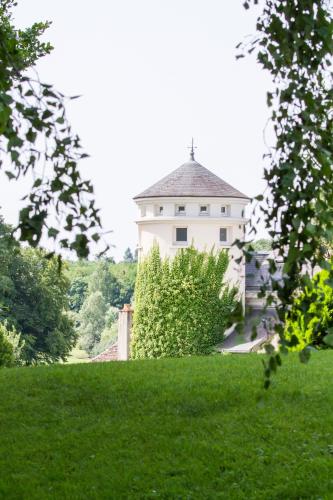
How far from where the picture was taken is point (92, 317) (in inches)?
3580

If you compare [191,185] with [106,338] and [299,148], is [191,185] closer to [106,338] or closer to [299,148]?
[299,148]

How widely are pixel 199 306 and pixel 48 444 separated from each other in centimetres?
3129

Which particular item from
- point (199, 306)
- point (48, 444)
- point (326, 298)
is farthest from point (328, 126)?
point (199, 306)

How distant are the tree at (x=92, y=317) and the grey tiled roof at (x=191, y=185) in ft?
160

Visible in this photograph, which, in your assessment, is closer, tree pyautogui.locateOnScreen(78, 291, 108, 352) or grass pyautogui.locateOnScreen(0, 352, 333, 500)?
grass pyautogui.locateOnScreen(0, 352, 333, 500)

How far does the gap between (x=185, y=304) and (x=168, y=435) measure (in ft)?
103

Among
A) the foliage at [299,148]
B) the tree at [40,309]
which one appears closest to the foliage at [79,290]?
the tree at [40,309]

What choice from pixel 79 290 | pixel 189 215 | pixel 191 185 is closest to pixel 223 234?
pixel 189 215

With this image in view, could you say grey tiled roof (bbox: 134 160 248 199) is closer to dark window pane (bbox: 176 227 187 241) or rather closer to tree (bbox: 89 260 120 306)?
dark window pane (bbox: 176 227 187 241)

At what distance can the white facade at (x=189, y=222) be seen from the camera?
133 feet

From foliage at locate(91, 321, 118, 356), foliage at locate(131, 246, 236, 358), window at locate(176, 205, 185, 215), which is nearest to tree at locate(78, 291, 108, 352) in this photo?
foliage at locate(91, 321, 118, 356)

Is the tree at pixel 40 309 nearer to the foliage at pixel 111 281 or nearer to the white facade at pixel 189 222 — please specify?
the white facade at pixel 189 222

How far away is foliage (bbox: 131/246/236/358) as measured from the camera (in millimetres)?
38656

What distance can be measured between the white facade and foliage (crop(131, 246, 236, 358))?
104 cm
